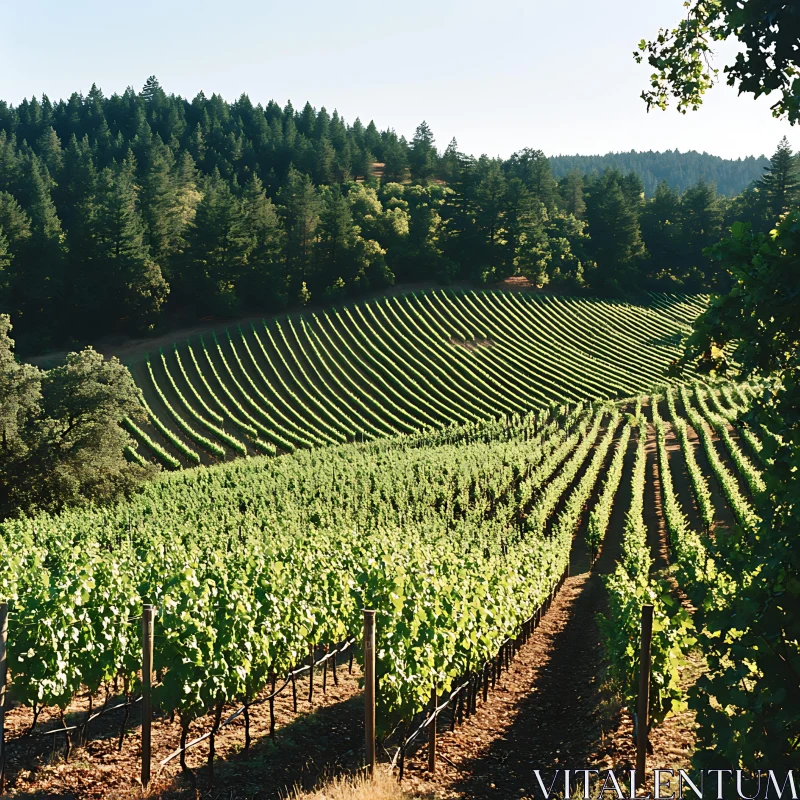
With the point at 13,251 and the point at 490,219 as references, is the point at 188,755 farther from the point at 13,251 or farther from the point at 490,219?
the point at 490,219

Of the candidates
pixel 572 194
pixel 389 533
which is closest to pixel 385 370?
pixel 389 533

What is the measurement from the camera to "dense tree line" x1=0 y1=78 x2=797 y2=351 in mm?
60156

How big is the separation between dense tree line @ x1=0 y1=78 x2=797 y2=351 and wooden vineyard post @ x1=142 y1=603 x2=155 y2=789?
186 ft

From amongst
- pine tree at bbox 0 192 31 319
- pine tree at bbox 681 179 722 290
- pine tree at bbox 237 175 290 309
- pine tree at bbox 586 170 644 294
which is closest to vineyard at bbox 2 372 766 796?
pine tree at bbox 237 175 290 309

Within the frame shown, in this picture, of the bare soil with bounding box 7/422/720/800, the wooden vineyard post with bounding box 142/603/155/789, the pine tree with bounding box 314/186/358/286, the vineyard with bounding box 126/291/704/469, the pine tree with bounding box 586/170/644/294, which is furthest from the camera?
the pine tree with bounding box 586/170/644/294

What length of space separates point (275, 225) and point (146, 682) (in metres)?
66.3

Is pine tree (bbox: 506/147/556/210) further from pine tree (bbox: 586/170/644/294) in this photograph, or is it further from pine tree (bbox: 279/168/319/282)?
pine tree (bbox: 279/168/319/282)

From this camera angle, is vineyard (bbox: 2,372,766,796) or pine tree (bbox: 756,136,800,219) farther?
pine tree (bbox: 756,136,800,219)

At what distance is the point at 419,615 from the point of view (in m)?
8.69

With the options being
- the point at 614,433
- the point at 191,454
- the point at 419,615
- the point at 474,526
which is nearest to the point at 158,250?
the point at 191,454

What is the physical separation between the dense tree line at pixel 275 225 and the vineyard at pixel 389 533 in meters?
7.00

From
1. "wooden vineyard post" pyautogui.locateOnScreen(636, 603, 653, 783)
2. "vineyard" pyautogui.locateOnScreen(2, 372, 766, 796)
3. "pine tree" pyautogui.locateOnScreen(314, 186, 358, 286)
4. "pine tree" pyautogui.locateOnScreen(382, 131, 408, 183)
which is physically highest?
"pine tree" pyautogui.locateOnScreen(382, 131, 408, 183)

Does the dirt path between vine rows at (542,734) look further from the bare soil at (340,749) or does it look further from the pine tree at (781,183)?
the pine tree at (781,183)

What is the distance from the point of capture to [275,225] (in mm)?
68875
